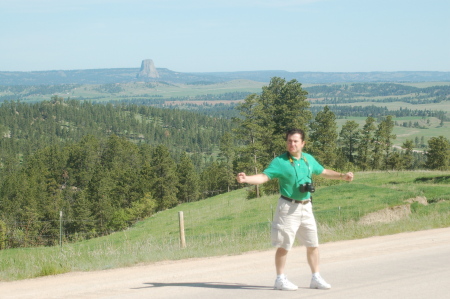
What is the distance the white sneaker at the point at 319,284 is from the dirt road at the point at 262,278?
0.09 metres

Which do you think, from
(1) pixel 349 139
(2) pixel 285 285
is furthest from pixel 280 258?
(1) pixel 349 139

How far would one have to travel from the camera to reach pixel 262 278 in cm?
912

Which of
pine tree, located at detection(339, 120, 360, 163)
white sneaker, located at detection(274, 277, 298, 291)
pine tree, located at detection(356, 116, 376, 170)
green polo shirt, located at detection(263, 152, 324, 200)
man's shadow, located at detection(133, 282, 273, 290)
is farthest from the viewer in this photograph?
pine tree, located at detection(356, 116, 376, 170)

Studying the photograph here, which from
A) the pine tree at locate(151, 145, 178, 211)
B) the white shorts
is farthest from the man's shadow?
the pine tree at locate(151, 145, 178, 211)

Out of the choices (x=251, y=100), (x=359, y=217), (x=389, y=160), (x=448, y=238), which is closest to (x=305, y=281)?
(x=448, y=238)

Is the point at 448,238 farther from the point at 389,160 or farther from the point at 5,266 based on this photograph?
the point at 389,160

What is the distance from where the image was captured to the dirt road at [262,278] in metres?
8.10

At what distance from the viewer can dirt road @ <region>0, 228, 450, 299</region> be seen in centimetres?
810

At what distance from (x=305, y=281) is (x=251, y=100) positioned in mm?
48840

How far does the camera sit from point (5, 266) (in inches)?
465

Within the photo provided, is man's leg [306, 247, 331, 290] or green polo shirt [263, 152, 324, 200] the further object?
man's leg [306, 247, 331, 290]

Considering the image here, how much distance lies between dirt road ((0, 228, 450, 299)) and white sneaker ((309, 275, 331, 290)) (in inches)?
3.7

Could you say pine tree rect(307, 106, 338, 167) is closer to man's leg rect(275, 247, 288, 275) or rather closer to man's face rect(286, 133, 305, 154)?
man's leg rect(275, 247, 288, 275)

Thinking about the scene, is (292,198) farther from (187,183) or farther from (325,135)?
(187,183)
